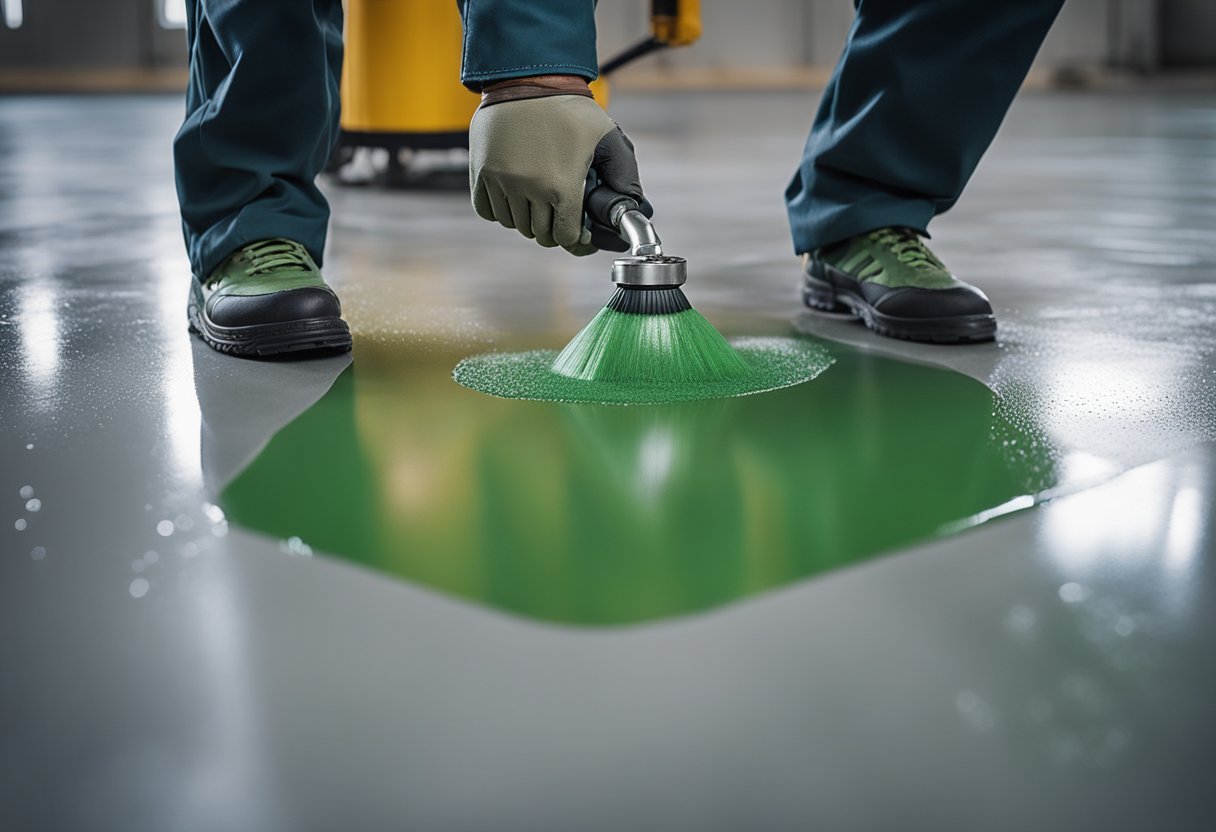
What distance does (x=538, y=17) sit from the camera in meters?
1.14

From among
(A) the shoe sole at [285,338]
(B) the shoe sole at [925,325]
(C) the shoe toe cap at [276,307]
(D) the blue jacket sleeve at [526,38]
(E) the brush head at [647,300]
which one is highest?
(D) the blue jacket sleeve at [526,38]

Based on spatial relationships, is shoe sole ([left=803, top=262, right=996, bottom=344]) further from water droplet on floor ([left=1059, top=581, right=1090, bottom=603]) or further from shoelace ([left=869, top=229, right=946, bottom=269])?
water droplet on floor ([left=1059, top=581, right=1090, bottom=603])

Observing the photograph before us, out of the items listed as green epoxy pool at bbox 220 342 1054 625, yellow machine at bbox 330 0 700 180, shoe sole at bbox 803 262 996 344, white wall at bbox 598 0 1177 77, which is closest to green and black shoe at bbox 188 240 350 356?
green epoxy pool at bbox 220 342 1054 625

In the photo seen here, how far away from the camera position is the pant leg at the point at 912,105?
1549mm

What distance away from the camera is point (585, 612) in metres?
0.72

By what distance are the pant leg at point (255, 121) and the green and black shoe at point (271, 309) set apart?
47 millimetres

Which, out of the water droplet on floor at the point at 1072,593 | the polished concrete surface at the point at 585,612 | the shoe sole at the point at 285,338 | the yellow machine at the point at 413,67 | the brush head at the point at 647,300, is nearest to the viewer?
the polished concrete surface at the point at 585,612

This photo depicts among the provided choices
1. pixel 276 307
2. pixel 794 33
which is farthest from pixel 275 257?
pixel 794 33

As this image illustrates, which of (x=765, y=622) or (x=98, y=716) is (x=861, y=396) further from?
(x=98, y=716)

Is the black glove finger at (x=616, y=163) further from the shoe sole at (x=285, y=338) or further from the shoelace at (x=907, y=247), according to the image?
the shoelace at (x=907, y=247)

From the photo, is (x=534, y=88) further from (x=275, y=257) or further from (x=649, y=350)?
(x=275, y=257)

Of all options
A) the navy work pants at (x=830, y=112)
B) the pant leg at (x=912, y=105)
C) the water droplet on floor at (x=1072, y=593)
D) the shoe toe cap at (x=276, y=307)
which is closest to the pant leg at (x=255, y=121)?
the navy work pants at (x=830, y=112)

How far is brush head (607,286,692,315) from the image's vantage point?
4.07ft

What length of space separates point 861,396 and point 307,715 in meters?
0.79
